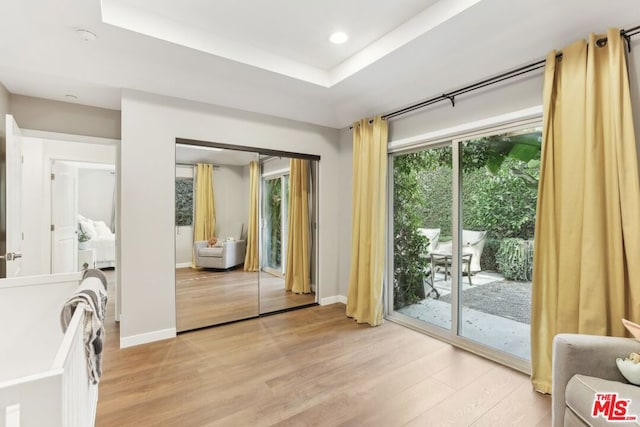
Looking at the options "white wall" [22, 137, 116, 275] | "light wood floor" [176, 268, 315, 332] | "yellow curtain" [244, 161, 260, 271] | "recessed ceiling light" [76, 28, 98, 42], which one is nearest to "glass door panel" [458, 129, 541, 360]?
"light wood floor" [176, 268, 315, 332]

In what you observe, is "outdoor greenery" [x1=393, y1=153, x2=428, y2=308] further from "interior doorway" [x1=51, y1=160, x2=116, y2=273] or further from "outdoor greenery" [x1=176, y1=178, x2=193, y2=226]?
"interior doorway" [x1=51, y1=160, x2=116, y2=273]

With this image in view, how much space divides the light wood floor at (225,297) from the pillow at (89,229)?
12.2ft

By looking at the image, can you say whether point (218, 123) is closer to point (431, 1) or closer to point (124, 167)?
point (124, 167)

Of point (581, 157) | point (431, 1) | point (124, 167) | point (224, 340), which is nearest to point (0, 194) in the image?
point (124, 167)

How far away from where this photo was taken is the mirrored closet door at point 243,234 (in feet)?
11.7

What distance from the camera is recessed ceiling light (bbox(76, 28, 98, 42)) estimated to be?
210 centimetres

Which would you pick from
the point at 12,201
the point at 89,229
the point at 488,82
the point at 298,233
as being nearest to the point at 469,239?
the point at 488,82

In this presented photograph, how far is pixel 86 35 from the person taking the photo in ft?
7.04

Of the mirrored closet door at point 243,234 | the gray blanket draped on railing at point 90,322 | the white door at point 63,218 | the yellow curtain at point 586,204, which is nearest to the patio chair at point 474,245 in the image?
the yellow curtain at point 586,204

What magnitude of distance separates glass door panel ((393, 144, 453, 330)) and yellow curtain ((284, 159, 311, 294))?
3.89 feet

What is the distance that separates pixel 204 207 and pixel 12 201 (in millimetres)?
1711

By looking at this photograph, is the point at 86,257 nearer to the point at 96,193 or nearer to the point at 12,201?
the point at 96,193

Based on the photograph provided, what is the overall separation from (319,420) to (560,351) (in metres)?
1.37

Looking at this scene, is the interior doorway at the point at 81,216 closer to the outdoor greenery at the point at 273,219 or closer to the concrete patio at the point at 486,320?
the outdoor greenery at the point at 273,219
